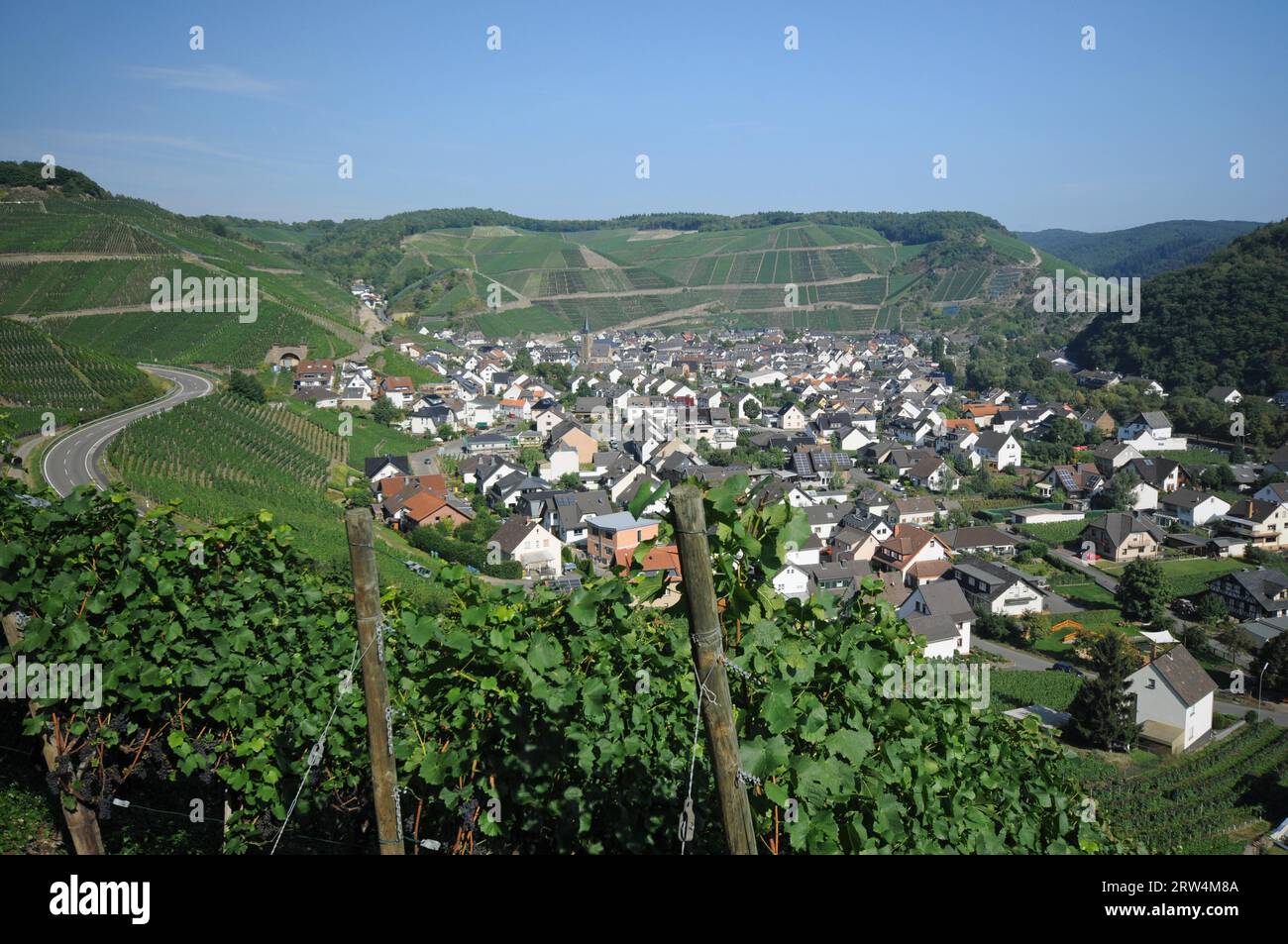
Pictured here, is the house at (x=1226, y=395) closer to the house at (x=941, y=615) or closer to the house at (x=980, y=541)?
the house at (x=980, y=541)

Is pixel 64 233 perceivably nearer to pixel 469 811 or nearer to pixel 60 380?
pixel 60 380

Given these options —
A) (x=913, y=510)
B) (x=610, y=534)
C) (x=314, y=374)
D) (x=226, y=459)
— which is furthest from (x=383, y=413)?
(x=913, y=510)

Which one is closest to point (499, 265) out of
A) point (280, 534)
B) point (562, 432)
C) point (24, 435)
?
point (562, 432)

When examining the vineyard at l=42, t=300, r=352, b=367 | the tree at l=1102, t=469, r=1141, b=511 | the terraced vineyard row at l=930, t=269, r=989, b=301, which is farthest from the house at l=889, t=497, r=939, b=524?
the terraced vineyard row at l=930, t=269, r=989, b=301

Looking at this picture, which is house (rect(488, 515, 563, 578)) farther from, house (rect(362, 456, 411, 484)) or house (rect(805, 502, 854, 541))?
house (rect(805, 502, 854, 541))
